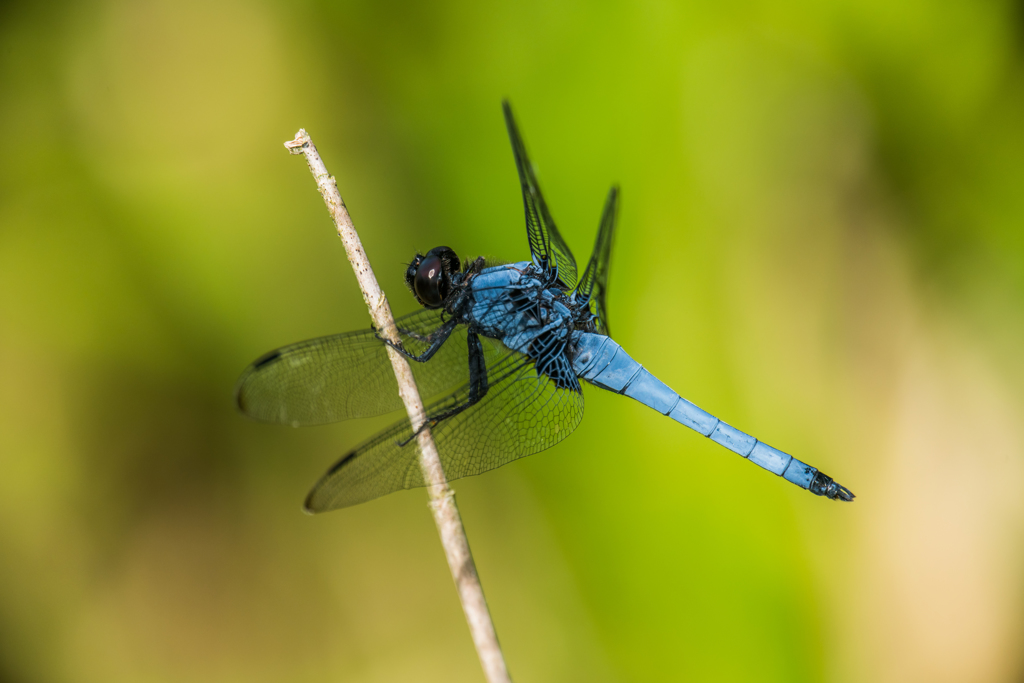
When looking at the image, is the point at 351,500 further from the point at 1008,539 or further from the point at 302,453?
the point at 1008,539

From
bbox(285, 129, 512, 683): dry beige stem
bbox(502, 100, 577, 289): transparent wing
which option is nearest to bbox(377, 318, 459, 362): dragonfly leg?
bbox(285, 129, 512, 683): dry beige stem

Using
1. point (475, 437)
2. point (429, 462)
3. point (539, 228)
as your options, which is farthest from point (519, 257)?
point (429, 462)

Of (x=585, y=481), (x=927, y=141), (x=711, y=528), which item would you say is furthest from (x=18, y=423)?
(x=927, y=141)

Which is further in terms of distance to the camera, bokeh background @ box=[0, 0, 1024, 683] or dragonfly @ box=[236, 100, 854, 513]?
bokeh background @ box=[0, 0, 1024, 683]

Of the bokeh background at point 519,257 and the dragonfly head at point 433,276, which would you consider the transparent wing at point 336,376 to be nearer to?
the dragonfly head at point 433,276

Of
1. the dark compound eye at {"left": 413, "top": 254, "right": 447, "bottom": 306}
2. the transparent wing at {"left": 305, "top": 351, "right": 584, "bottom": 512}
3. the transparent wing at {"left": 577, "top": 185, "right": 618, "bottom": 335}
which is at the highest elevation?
the dark compound eye at {"left": 413, "top": 254, "right": 447, "bottom": 306}

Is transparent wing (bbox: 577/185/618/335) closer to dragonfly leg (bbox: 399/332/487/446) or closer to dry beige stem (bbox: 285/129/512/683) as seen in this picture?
dragonfly leg (bbox: 399/332/487/446)
